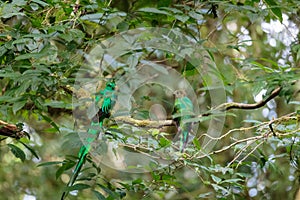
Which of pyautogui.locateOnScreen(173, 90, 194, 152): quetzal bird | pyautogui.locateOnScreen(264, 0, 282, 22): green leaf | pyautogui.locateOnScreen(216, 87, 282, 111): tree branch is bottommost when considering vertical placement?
pyautogui.locateOnScreen(173, 90, 194, 152): quetzal bird

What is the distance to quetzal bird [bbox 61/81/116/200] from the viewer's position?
46.8 inches

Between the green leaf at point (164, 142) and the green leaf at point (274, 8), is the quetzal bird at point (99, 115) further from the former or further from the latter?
the green leaf at point (274, 8)

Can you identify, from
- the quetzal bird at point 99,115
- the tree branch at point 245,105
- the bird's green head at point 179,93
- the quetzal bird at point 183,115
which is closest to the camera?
the quetzal bird at point 99,115

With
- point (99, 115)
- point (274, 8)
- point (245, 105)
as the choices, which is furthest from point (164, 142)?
point (274, 8)

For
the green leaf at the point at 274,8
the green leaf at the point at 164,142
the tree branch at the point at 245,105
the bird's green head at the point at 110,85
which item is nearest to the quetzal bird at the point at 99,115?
the bird's green head at the point at 110,85

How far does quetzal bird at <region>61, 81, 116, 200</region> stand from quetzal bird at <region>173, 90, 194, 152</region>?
209 millimetres

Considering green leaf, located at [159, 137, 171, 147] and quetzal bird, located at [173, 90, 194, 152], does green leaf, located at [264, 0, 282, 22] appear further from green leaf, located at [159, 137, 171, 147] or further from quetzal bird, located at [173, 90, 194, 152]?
green leaf, located at [159, 137, 171, 147]

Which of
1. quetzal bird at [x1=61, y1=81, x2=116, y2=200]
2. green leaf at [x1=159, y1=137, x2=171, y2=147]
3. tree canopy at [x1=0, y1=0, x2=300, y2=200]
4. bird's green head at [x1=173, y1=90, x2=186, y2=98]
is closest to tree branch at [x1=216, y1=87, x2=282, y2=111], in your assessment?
tree canopy at [x1=0, y1=0, x2=300, y2=200]

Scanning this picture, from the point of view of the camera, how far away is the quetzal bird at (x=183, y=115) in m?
1.45

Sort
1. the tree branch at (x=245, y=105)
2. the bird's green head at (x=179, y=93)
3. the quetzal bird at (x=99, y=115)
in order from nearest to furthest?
the quetzal bird at (x=99, y=115) < the tree branch at (x=245, y=105) < the bird's green head at (x=179, y=93)

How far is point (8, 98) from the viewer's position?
1.24 meters

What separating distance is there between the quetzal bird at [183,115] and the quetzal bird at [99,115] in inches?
8.2

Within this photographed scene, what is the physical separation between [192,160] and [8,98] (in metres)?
0.49

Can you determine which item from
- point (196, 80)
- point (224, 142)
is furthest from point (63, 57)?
point (224, 142)
